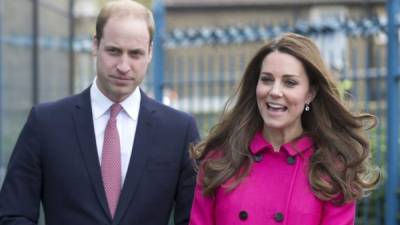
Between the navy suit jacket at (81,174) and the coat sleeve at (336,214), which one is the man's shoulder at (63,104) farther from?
the coat sleeve at (336,214)

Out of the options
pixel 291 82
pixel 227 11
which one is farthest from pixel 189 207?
pixel 227 11

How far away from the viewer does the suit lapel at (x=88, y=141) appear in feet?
11.3

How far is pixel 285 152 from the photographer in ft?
11.1

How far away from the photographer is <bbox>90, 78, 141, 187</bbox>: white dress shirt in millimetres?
3545

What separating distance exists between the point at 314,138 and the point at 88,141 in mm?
878

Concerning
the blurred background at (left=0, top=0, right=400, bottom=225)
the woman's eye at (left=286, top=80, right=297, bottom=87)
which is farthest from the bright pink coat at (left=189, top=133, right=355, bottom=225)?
the blurred background at (left=0, top=0, right=400, bottom=225)

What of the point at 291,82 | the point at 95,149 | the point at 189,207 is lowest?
the point at 189,207

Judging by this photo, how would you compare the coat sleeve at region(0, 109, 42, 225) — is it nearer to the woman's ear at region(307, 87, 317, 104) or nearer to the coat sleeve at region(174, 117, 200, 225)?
the coat sleeve at region(174, 117, 200, 225)

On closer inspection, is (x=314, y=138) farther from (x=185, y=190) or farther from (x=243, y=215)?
(x=185, y=190)

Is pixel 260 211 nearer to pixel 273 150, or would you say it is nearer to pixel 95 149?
pixel 273 150

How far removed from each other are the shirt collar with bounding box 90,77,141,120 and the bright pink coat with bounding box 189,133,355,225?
0.43 m

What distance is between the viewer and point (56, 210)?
347 cm

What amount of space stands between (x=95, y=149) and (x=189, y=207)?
456mm

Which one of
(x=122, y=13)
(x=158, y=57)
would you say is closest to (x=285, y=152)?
(x=122, y=13)
